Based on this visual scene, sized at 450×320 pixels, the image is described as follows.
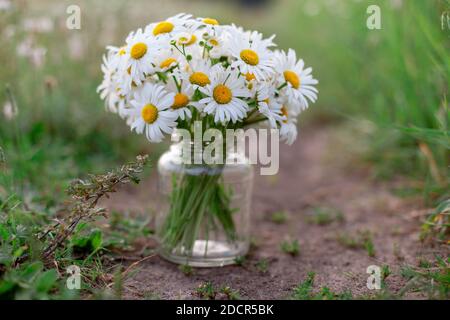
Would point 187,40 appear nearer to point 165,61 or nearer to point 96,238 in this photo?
point 165,61

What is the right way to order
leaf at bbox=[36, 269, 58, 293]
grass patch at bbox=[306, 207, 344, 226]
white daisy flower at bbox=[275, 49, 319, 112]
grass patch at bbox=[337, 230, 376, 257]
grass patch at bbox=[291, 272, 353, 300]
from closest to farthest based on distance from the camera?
1. leaf at bbox=[36, 269, 58, 293]
2. grass patch at bbox=[291, 272, 353, 300]
3. white daisy flower at bbox=[275, 49, 319, 112]
4. grass patch at bbox=[337, 230, 376, 257]
5. grass patch at bbox=[306, 207, 344, 226]

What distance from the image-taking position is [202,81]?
58.8 inches

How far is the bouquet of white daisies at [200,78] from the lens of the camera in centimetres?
150

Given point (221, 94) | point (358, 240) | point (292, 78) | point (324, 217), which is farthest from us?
point (324, 217)

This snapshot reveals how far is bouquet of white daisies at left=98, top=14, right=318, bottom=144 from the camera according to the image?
1496mm

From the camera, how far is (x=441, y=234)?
6.10ft

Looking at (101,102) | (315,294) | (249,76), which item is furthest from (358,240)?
(101,102)

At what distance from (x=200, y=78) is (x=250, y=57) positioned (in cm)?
16

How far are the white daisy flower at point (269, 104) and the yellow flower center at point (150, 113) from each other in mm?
295

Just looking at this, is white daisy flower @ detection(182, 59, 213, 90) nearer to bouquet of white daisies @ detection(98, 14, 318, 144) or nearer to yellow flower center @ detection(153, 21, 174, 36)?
bouquet of white daisies @ detection(98, 14, 318, 144)

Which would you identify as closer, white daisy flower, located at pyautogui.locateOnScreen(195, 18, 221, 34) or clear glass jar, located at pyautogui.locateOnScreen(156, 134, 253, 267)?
white daisy flower, located at pyautogui.locateOnScreen(195, 18, 221, 34)

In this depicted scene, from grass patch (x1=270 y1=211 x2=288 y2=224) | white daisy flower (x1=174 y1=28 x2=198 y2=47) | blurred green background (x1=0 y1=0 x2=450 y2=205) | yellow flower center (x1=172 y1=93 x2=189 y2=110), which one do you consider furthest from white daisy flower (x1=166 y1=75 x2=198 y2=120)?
grass patch (x1=270 y1=211 x2=288 y2=224)

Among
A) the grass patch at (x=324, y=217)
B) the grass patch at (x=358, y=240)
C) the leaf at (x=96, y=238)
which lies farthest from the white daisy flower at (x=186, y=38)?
the grass patch at (x=324, y=217)
